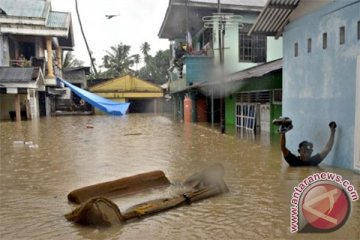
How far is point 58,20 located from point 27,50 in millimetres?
3606

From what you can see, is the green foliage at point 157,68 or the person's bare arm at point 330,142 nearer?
the person's bare arm at point 330,142

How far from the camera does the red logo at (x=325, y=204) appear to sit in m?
2.39

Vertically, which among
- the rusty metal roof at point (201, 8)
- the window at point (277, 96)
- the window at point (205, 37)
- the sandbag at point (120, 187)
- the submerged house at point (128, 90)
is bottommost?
the sandbag at point (120, 187)

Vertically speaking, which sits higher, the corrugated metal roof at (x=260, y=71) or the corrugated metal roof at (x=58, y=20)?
the corrugated metal roof at (x=58, y=20)

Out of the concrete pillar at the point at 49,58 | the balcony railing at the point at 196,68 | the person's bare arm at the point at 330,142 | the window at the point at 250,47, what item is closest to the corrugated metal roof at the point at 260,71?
the person's bare arm at the point at 330,142

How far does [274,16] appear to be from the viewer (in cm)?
913

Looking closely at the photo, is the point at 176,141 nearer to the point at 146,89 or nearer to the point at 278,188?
the point at 278,188

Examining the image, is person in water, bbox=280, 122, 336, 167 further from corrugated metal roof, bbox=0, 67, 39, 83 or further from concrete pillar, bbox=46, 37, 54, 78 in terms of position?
concrete pillar, bbox=46, 37, 54, 78

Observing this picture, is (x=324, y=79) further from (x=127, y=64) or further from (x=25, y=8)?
(x=127, y=64)

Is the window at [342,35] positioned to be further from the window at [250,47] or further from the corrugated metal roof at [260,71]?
the window at [250,47]

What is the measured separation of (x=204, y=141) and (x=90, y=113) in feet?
72.4

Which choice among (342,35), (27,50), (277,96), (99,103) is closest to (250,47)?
(277,96)

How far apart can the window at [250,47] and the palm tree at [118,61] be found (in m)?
24.7

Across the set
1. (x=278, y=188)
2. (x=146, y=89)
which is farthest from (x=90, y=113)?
(x=278, y=188)
